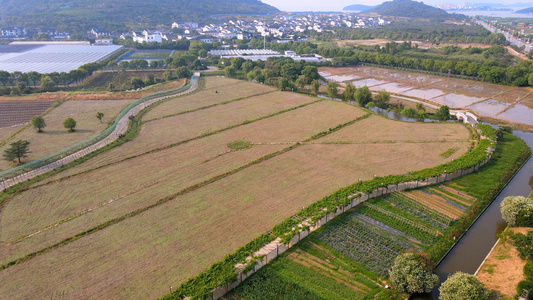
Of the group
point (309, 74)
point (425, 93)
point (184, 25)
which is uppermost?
point (184, 25)

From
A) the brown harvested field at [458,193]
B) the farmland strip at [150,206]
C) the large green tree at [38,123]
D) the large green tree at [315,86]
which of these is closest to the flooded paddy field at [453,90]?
the large green tree at [315,86]

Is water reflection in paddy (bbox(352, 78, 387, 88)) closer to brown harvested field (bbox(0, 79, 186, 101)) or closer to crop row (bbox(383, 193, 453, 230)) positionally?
brown harvested field (bbox(0, 79, 186, 101))

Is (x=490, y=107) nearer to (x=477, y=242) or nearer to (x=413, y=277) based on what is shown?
(x=477, y=242)

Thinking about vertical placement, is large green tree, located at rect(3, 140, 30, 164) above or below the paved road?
above

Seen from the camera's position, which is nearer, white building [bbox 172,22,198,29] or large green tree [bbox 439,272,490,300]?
large green tree [bbox 439,272,490,300]

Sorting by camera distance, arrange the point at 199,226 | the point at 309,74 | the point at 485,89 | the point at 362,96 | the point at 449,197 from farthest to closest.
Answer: the point at 309,74
the point at 485,89
the point at 362,96
the point at 449,197
the point at 199,226

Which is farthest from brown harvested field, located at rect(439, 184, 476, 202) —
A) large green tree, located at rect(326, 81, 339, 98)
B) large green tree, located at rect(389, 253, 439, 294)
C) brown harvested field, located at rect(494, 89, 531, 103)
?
brown harvested field, located at rect(494, 89, 531, 103)

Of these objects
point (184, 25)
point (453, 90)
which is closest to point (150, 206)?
point (453, 90)

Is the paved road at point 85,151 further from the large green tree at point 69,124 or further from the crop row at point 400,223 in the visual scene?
the crop row at point 400,223
